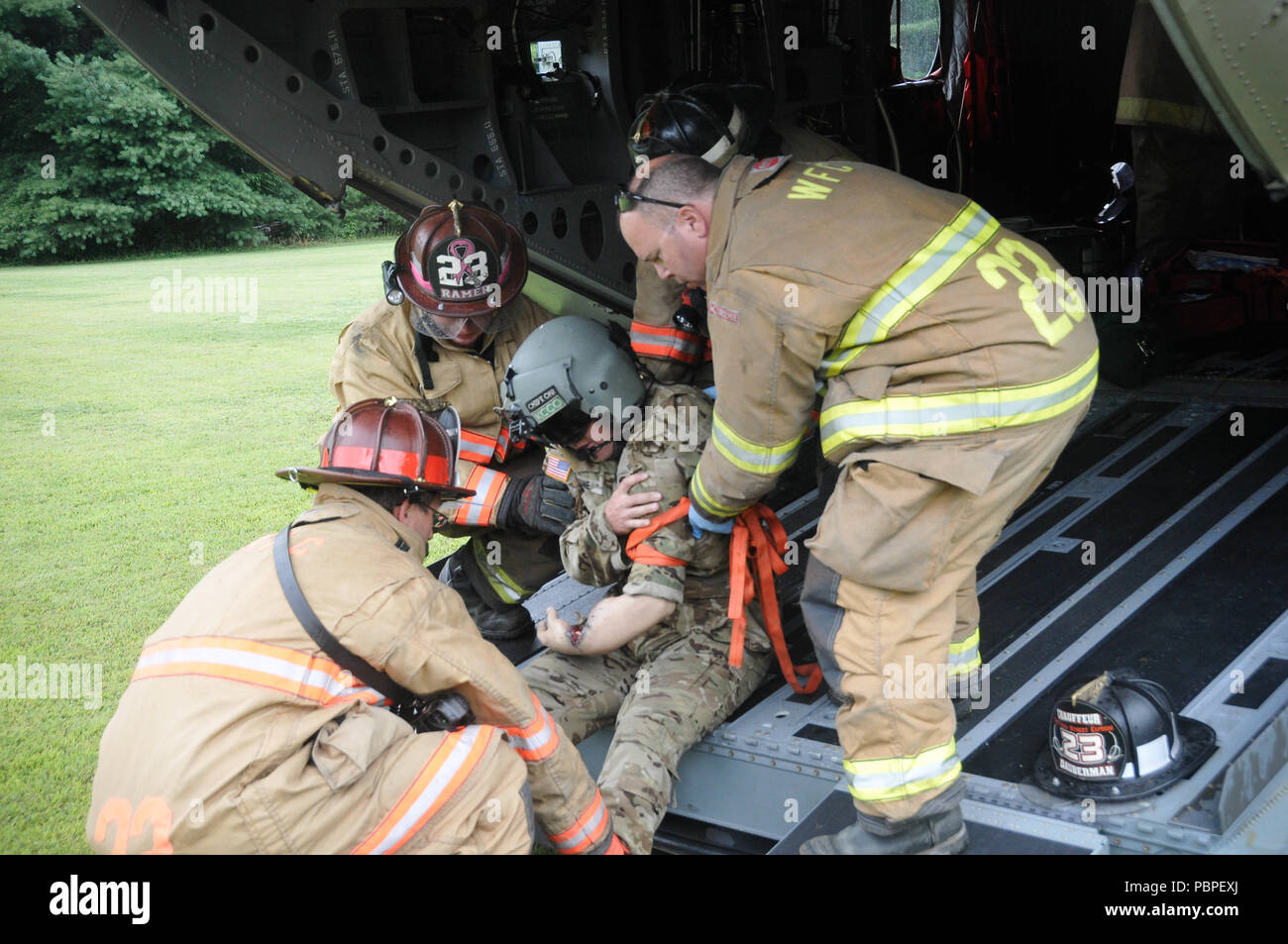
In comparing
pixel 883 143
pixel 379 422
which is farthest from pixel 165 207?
pixel 379 422

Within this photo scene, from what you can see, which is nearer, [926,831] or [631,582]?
[926,831]

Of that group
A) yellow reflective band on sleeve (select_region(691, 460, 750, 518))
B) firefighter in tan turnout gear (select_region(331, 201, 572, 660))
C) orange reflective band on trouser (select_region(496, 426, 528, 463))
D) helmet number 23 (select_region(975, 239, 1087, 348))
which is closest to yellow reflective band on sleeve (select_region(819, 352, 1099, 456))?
helmet number 23 (select_region(975, 239, 1087, 348))

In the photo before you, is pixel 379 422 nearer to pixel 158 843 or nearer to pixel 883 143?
pixel 158 843

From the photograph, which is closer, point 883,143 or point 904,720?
point 904,720

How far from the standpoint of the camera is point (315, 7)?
3.79 m

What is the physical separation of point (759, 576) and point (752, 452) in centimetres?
67

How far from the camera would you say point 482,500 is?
4078mm

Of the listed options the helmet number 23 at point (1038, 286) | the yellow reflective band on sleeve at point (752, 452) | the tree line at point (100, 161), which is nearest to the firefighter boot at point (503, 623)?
the yellow reflective band on sleeve at point (752, 452)

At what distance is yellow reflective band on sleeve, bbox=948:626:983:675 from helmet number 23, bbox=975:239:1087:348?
847mm

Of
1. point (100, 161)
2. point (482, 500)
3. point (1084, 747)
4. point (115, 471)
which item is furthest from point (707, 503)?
point (100, 161)

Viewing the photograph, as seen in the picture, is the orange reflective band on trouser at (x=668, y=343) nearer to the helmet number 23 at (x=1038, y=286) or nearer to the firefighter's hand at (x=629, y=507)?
the firefighter's hand at (x=629, y=507)

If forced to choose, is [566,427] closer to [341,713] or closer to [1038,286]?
[341,713]

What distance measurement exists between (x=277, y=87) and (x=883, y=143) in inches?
143

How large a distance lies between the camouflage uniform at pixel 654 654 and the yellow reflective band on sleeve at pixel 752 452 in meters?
0.43
